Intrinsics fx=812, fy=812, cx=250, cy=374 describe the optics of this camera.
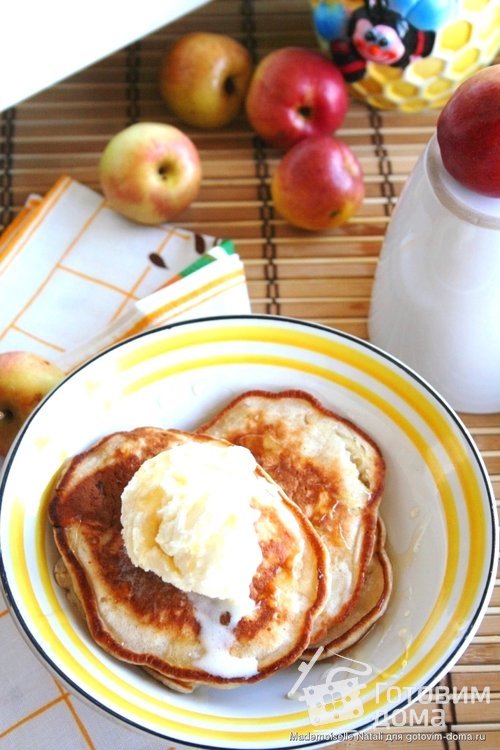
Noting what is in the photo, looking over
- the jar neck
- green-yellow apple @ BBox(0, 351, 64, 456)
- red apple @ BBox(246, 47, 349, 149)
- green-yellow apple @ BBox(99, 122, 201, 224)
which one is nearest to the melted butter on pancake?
green-yellow apple @ BBox(0, 351, 64, 456)

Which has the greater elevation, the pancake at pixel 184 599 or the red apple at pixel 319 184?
the red apple at pixel 319 184

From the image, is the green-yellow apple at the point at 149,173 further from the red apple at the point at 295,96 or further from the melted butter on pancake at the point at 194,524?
the melted butter on pancake at the point at 194,524

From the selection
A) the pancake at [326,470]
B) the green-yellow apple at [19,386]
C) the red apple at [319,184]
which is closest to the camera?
the pancake at [326,470]

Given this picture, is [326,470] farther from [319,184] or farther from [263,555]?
[319,184]

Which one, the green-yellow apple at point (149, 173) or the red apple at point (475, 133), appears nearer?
the red apple at point (475, 133)

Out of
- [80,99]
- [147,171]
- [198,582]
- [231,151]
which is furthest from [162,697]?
[80,99]

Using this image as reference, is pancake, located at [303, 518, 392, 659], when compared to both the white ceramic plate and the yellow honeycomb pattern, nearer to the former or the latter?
the white ceramic plate

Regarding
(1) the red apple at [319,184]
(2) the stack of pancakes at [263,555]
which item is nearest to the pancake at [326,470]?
(2) the stack of pancakes at [263,555]

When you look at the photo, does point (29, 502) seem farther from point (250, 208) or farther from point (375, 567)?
point (250, 208)

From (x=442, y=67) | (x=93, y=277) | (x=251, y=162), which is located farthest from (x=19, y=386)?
(x=442, y=67)
